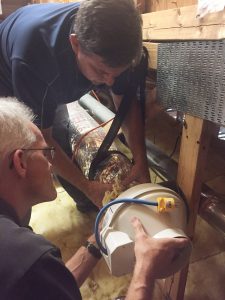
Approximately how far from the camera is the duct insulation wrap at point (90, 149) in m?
1.11

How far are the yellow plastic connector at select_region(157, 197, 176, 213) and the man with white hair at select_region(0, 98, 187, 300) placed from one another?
0.23 ft

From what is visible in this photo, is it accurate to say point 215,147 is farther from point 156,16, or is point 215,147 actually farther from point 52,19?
point 52,19

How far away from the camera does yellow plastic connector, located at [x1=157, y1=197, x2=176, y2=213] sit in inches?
28.9

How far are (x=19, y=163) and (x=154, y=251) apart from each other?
38cm

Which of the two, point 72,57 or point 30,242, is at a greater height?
point 72,57

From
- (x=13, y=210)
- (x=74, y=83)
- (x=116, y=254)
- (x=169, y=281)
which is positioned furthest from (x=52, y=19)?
(x=169, y=281)

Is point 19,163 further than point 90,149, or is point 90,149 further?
point 90,149

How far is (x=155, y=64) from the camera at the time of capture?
1030 millimetres

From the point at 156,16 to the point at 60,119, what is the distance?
726mm

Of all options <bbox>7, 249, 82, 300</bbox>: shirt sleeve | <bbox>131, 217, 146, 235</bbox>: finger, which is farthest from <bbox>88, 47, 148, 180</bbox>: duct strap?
<bbox>7, 249, 82, 300</bbox>: shirt sleeve

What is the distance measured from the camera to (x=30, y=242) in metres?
0.51

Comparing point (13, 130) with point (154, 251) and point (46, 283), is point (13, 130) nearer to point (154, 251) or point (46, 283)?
point (46, 283)

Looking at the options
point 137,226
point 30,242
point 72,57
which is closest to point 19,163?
point 30,242

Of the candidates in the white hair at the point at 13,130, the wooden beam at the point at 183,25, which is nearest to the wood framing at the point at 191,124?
the wooden beam at the point at 183,25
